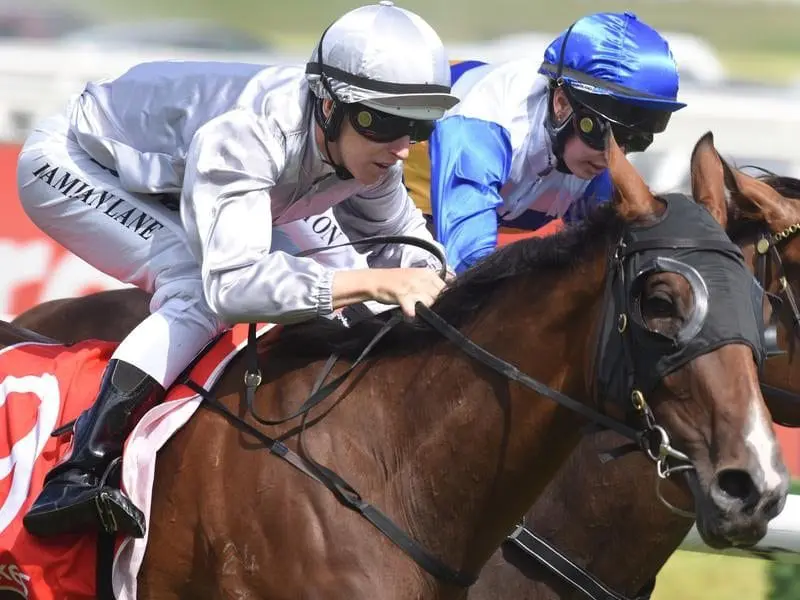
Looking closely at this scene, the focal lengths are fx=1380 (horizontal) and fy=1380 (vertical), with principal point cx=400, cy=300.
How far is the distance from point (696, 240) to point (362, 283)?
2.34 feet

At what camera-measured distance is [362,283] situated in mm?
2951

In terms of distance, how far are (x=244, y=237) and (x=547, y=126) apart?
1.41 metres

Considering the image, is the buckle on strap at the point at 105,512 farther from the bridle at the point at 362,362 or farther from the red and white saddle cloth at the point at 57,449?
the bridle at the point at 362,362

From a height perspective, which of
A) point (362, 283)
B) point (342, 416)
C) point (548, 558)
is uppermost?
point (362, 283)

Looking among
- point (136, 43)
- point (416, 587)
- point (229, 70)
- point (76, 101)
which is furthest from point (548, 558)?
point (136, 43)

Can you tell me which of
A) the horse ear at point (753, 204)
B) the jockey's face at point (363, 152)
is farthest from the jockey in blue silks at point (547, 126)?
the jockey's face at point (363, 152)

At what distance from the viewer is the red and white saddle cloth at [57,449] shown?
10.2 ft

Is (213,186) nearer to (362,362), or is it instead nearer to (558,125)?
(362,362)

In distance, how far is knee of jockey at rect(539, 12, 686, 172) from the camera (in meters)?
3.77

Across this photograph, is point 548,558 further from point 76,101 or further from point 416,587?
point 76,101

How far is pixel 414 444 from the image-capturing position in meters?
3.02

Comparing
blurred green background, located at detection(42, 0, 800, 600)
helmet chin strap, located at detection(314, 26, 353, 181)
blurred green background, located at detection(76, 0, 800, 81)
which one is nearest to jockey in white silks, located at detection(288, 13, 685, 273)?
helmet chin strap, located at detection(314, 26, 353, 181)

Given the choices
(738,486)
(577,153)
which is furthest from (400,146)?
(738,486)

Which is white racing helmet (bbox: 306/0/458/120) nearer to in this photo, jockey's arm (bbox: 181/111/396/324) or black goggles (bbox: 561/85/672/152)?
jockey's arm (bbox: 181/111/396/324)
